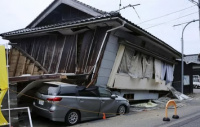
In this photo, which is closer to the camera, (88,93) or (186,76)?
(88,93)

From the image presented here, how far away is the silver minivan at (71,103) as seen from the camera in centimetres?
869

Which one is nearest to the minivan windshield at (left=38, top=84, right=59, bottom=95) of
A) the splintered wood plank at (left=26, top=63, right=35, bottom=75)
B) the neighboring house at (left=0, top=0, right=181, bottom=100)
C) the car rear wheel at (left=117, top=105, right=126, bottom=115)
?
the neighboring house at (left=0, top=0, right=181, bottom=100)

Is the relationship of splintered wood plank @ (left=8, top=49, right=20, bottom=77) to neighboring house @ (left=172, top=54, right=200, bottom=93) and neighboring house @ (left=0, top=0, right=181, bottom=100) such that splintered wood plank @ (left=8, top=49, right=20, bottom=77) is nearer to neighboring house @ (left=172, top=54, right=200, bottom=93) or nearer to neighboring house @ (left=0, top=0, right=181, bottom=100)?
neighboring house @ (left=0, top=0, right=181, bottom=100)

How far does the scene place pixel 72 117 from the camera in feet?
29.9

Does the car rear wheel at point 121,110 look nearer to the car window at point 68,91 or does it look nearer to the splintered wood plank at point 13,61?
the car window at point 68,91

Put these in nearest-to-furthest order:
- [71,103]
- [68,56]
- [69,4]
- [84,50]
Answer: [71,103], [84,50], [68,56], [69,4]

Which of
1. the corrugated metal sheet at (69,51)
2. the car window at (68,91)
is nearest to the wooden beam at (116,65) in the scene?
the corrugated metal sheet at (69,51)

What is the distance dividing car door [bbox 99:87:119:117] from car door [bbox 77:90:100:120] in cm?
30

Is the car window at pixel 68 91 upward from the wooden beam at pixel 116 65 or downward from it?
downward

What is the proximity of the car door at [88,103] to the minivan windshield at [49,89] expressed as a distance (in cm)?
107

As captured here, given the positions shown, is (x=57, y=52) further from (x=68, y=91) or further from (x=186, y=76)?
(x=186, y=76)

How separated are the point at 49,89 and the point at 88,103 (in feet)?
5.96

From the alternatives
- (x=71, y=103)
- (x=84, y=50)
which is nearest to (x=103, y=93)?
(x=71, y=103)

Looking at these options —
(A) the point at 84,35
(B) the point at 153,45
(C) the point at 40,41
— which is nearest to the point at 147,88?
(B) the point at 153,45
